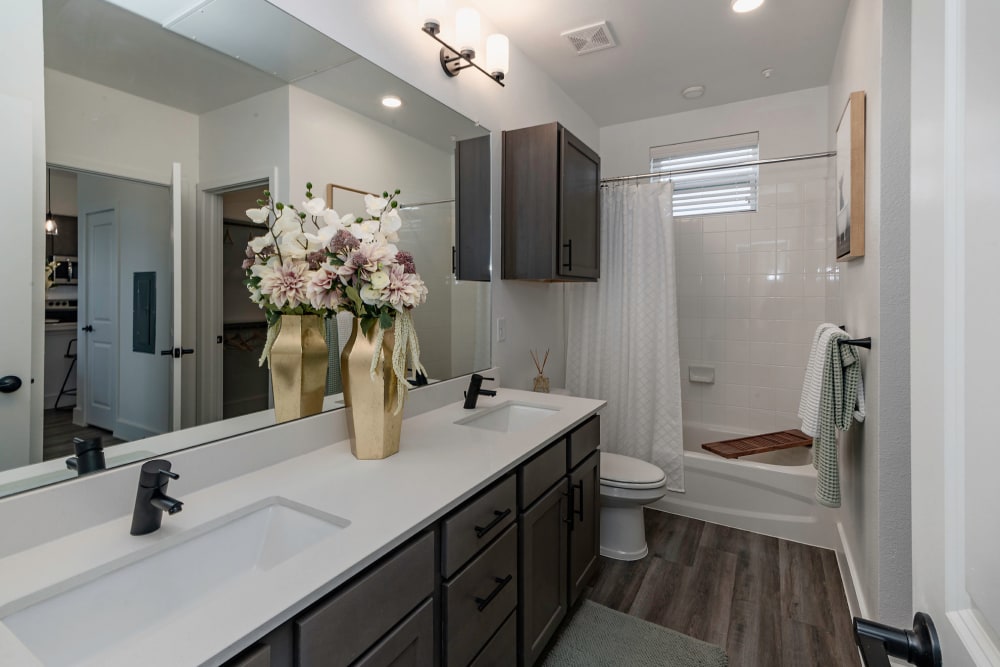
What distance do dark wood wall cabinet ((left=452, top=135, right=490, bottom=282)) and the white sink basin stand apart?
1.33m

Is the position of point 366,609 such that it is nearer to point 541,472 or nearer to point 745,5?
point 541,472

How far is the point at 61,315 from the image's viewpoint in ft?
3.13

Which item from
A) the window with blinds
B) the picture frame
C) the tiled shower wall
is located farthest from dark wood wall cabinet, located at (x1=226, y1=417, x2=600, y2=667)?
the window with blinds

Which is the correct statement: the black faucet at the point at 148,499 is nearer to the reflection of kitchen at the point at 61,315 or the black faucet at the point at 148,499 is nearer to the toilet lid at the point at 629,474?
the reflection of kitchen at the point at 61,315

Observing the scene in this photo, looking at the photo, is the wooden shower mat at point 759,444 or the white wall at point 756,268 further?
the white wall at point 756,268

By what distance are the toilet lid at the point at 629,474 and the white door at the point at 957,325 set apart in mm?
1771

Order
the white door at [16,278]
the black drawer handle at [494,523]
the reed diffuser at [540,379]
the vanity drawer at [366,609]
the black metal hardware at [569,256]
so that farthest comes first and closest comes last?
the reed diffuser at [540,379], the black metal hardware at [569,256], the black drawer handle at [494,523], the white door at [16,278], the vanity drawer at [366,609]

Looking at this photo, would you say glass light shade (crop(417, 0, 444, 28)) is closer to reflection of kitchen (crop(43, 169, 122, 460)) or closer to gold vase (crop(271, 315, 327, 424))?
gold vase (crop(271, 315, 327, 424))

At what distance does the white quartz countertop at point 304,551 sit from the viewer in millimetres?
635

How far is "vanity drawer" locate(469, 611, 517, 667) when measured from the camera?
124 centimetres

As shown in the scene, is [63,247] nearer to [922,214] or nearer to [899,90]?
[922,214]

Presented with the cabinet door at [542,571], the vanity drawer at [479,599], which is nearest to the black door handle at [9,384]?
the vanity drawer at [479,599]

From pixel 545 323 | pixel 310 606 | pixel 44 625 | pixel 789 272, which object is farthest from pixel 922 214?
pixel 789 272

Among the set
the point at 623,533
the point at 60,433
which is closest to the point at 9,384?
the point at 60,433
